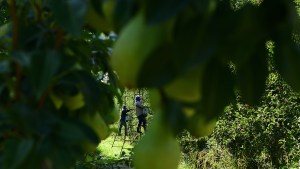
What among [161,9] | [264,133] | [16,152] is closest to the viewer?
[161,9]

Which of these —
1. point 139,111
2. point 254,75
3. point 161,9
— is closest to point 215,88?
point 254,75

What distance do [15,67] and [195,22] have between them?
0.31 metres

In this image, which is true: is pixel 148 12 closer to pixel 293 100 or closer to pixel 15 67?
pixel 15 67

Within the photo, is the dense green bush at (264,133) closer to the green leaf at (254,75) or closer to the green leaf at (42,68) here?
the green leaf at (254,75)

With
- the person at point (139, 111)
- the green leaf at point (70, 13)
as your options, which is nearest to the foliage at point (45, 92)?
the green leaf at point (70, 13)

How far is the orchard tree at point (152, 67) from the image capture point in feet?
1.80

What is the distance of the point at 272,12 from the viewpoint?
2.01ft

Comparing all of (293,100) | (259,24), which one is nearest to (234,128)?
(293,100)

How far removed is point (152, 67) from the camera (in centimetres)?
55

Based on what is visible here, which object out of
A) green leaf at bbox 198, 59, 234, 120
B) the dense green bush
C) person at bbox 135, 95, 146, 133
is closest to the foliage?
green leaf at bbox 198, 59, 234, 120

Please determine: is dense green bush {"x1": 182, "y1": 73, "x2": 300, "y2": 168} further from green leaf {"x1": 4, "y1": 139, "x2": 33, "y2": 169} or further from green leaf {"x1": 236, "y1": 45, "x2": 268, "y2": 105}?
green leaf {"x1": 4, "y1": 139, "x2": 33, "y2": 169}

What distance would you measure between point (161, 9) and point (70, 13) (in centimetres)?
13

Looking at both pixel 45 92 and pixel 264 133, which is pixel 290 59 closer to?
pixel 45 92

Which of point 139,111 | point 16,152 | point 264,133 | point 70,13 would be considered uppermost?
point 139,111
